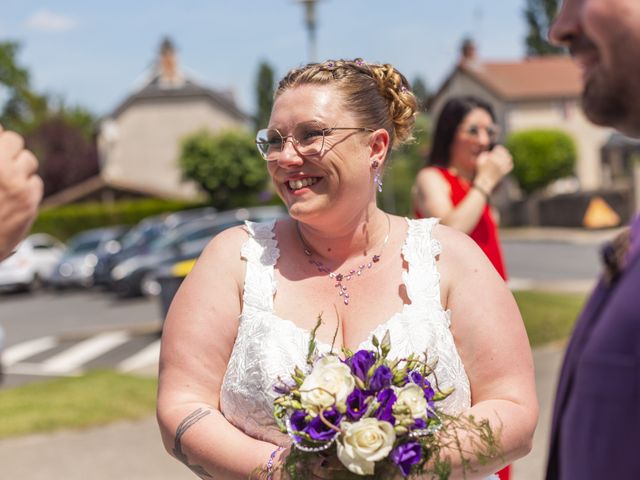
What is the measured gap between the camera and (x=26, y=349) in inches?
625

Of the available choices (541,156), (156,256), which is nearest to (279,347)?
(156,256)

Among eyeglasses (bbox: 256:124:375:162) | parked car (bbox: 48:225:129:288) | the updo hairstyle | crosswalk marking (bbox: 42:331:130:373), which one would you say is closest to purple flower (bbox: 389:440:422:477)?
eyeglasses (bbox: 256:124:375:162)

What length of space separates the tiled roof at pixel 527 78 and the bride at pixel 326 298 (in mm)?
47202

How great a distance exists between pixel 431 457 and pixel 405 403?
0.18 meters

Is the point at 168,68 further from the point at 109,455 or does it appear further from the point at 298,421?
the point at 298,421

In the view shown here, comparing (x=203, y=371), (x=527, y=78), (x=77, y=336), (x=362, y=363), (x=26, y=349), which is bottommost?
(x=527, y=78)

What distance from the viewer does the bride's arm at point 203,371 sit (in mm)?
2604

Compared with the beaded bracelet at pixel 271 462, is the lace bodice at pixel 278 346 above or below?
above

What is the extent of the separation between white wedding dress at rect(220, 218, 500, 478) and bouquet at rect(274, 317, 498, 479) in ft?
0.95

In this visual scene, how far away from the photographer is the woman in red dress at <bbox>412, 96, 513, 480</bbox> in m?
4.24

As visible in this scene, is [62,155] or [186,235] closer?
[186,235]

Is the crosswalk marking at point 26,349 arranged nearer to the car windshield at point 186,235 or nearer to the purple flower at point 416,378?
the car windshield at point 186,235

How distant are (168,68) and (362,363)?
5981cm

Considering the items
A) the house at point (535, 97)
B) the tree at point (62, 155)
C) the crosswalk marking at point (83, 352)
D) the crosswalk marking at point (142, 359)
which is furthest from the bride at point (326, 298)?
the tree at point (62, 155)
